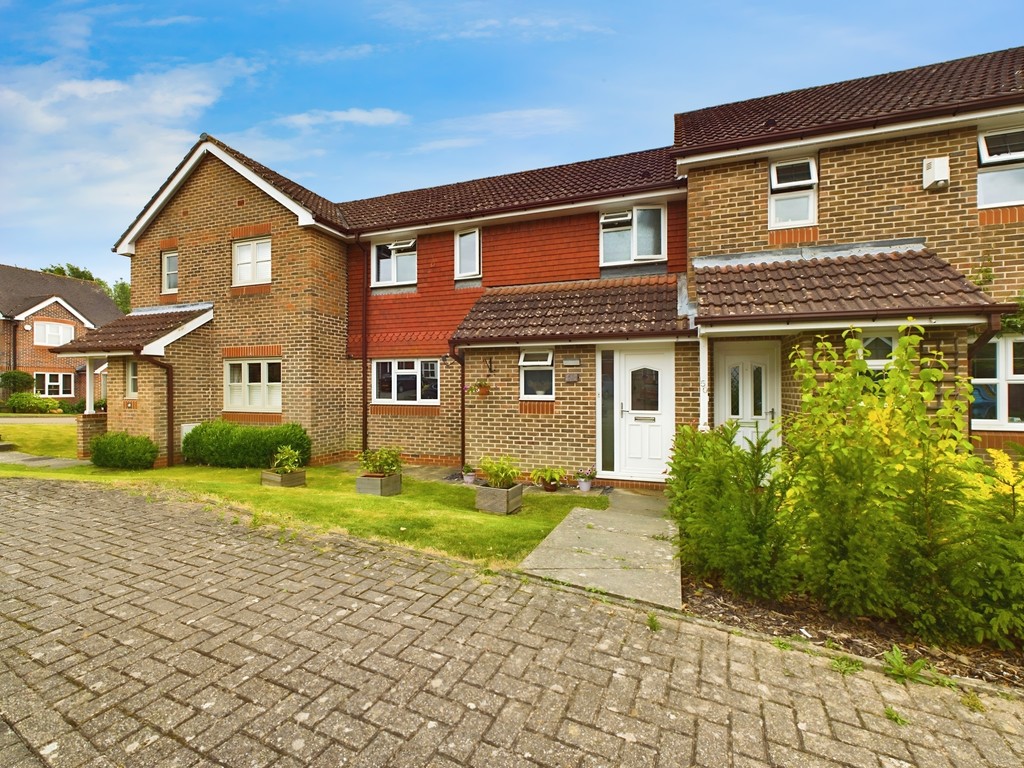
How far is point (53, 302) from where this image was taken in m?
31.8

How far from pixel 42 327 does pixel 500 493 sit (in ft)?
135

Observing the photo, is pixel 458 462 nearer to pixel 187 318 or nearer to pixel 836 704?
pixel 187 318

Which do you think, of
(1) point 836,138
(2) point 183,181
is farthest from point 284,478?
(1) point 836,138

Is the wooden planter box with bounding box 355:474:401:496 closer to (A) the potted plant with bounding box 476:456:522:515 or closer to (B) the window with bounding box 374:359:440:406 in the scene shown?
(A) the potted plant with bounding box 476:456:522:515

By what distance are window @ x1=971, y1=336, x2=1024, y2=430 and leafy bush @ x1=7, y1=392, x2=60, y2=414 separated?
42.5 m

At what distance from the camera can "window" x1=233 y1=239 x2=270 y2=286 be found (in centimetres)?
1246

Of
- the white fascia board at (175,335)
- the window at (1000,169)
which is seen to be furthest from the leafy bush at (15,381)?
the window at (1000,169)

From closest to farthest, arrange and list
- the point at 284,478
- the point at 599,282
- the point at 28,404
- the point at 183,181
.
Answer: the point at 284,478 < the point at 599,282 < the point at 183,181 < the point at 28,404

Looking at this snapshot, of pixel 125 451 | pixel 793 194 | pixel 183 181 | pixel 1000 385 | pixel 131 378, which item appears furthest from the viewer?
pixel 183 181

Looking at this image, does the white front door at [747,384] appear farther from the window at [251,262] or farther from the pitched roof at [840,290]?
the window at [251,262]

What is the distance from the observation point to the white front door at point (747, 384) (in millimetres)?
8305

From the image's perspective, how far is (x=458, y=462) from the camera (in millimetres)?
11383

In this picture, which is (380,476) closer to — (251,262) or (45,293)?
(251,262)

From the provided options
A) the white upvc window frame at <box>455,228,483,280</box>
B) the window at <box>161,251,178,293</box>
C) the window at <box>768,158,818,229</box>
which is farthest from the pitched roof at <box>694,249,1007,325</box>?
the window at <box>161,251,178,293</box>
